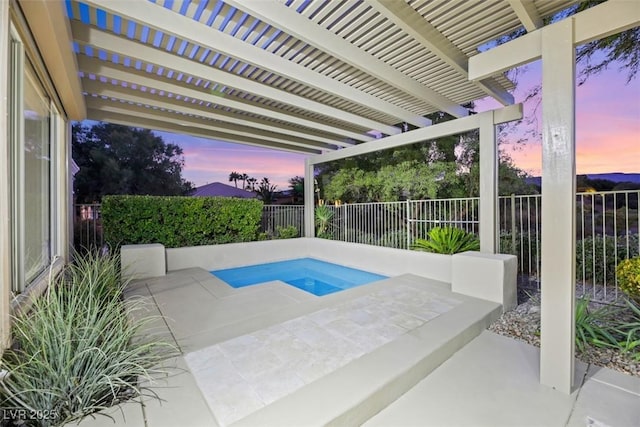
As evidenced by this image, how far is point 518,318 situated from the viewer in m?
3.72

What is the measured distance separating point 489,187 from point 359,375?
4.27m

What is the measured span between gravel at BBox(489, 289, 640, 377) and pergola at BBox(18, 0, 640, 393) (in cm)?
88

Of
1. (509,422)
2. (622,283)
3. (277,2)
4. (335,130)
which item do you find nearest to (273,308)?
(509,422)

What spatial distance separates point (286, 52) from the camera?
4105 mm

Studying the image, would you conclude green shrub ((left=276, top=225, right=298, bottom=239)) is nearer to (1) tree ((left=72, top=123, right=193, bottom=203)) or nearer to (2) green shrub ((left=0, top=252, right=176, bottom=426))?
(2) green shrub ((left=0, top=252, right=176, bottom=426))

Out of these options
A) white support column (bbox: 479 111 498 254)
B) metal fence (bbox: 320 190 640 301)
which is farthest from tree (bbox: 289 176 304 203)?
white support column (bbox: 479 111 498 254)

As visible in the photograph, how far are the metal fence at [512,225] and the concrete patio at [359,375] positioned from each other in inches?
111

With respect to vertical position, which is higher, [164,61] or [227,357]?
[164,61]

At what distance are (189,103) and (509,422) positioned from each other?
6.56 m

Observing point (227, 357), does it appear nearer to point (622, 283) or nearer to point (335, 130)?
point (622, 283)

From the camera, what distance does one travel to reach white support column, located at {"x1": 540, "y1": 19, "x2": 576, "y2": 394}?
2225 millimetres

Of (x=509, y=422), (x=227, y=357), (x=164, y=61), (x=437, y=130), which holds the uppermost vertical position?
(x=164, y=61)

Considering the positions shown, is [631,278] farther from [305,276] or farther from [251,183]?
[251,183]

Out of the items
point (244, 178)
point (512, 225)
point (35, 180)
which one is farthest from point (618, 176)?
point (244, 178)
